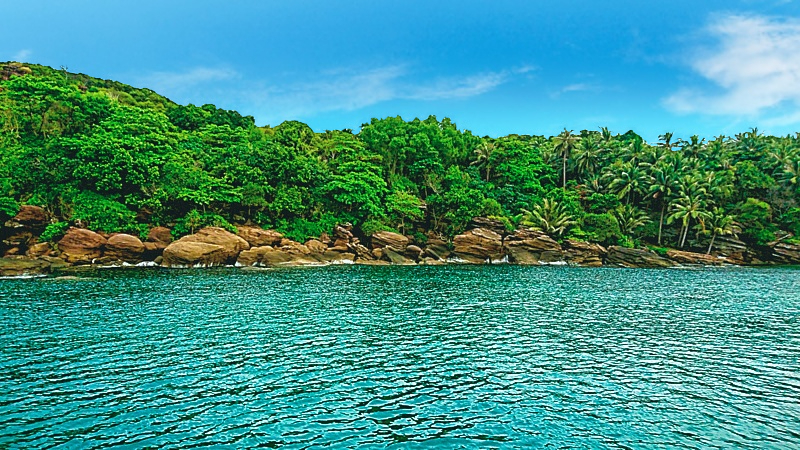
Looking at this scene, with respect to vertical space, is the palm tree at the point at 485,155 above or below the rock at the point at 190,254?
above

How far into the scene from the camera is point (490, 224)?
Result: 250ft

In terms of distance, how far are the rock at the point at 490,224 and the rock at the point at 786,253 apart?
42.9 m

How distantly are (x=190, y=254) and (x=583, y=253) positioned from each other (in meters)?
53.9

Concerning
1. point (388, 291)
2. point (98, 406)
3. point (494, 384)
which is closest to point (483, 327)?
point (494, 384)

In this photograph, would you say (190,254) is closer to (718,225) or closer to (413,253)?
(413,253)

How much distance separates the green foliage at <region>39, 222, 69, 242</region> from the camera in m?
55.2

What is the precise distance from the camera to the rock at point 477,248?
233 feet

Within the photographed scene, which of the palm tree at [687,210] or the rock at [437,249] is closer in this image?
the rock at [437,249]

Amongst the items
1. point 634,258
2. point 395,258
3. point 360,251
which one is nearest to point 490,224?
point 395,258

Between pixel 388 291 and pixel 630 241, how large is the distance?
53023 millimetres

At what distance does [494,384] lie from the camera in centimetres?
1844

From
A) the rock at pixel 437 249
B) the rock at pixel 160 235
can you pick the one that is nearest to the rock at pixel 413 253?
the rock at pixel 437 249

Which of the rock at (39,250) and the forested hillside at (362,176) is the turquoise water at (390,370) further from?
the forested hillside at (362,176)

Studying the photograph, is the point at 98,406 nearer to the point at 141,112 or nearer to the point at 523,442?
the point at 523,442
